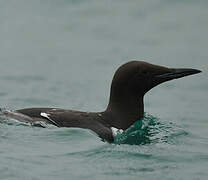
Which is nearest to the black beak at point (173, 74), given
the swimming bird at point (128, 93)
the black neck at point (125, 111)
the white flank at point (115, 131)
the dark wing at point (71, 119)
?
the swimming bird at point (128, 93)

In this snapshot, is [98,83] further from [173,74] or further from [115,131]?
[115,131]

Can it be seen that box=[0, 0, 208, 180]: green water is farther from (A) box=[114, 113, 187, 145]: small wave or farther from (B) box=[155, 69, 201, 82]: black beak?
(B) box=[155, 69, 201, 82]: black beak

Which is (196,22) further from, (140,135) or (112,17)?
(140,135)

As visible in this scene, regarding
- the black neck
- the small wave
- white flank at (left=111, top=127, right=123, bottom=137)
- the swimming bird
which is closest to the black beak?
the swimming bird

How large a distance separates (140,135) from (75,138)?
119cm

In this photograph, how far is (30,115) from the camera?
10867mm

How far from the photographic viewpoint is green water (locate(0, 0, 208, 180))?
948cm

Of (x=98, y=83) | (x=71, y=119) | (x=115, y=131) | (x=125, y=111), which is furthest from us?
(x=98, y=83)

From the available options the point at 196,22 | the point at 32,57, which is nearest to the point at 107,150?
the point at 32,57

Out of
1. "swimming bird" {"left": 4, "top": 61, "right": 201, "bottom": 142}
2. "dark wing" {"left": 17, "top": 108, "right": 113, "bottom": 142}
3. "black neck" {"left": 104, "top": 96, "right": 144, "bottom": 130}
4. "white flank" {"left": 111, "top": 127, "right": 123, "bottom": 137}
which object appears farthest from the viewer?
"black neck" {"left": 104, "top": 96, "right": 144, "bottom": 130}

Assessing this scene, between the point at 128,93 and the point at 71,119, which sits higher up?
the point at 128,93

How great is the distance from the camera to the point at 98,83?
15.1 m

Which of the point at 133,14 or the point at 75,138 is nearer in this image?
the point at 75,138

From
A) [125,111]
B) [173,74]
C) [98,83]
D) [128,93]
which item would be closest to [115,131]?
[125,111]
